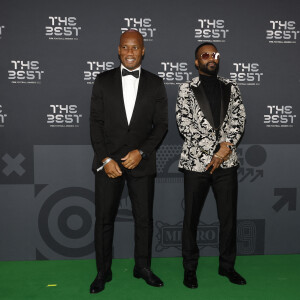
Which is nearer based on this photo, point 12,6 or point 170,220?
point 12,6

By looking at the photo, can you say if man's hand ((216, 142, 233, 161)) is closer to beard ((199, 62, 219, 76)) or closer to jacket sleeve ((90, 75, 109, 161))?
beard ((199, 62, 219, 76))

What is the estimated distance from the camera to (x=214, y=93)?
2.92m

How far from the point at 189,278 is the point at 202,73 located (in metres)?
1.72

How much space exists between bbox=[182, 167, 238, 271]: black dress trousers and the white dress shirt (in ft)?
2.28

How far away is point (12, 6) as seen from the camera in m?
3.25

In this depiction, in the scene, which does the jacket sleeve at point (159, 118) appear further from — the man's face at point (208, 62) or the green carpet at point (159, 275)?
the green carpet at point (159, 275)

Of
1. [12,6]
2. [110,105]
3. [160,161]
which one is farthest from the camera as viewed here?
[160,161]

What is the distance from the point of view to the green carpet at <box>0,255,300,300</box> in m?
A: 2.78

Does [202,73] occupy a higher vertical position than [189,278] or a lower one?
higher

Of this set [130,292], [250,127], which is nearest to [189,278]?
[130,292]

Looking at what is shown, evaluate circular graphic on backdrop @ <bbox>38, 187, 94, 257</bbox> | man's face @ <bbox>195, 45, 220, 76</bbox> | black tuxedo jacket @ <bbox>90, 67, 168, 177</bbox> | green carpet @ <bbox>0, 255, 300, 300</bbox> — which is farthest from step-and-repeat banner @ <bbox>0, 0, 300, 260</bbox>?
black tuxedo jacket @ <bbox>90, 67, 168, 177</bbox>

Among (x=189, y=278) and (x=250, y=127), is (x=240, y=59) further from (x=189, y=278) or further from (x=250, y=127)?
(x=189, y=278)

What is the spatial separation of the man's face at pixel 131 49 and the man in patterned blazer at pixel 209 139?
46 centimetres

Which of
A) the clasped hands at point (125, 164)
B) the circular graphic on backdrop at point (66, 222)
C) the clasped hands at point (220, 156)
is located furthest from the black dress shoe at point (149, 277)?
the clasped hands at point (220, 156)
